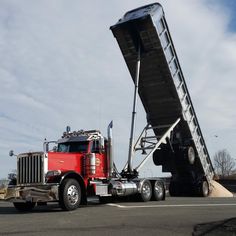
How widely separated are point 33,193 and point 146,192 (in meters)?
5.16

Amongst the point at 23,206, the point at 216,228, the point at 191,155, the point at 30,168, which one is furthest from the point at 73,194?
the point at 191,155

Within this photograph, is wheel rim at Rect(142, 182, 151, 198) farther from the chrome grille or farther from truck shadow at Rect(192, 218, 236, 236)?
truck shadow at Rect(192, 218, 236, 236)

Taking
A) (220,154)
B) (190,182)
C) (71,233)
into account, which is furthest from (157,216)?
(220,154)

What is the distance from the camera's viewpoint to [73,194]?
46.9 feet

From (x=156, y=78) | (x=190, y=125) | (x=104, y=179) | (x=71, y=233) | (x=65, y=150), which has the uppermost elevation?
(x=156, y=78)

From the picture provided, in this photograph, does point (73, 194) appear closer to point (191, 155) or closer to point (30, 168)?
point (30, 168)

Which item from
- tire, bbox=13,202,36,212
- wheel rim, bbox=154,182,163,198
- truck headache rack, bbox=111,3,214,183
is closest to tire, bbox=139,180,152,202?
wheel rim, bbox=154,182,163,198

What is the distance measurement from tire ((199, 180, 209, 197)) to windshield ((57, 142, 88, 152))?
766 centimetres

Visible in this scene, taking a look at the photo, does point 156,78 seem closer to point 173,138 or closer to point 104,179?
point 173,138

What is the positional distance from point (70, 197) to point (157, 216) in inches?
141

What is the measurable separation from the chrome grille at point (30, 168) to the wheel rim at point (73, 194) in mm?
928

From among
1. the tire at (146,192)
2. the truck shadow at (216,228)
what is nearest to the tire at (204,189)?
the tire at (146,192)

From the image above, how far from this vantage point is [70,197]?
46.5 feet

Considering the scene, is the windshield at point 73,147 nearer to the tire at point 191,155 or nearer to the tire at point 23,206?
the tire at point 23,206
